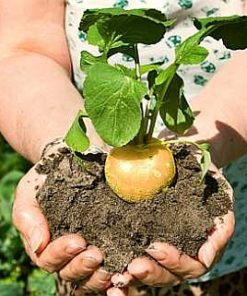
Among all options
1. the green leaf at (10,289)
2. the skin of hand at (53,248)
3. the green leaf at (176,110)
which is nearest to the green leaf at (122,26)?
the green leaf at (176,110)

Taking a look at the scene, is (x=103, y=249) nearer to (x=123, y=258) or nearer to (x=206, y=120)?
(x=123, y=258)

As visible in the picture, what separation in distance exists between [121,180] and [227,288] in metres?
0.63

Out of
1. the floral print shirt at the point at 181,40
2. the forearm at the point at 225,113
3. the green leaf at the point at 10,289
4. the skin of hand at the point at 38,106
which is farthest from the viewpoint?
the green leaf at the point at 10,289

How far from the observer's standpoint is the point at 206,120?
5.07 feet

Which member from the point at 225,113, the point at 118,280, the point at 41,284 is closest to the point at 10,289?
the point at 41,284

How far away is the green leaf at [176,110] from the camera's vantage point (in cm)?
138

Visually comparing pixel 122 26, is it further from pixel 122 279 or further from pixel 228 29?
pixel 122 279

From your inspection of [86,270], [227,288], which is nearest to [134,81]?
[86,270]

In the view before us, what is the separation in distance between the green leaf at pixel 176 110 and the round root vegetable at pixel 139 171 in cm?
8

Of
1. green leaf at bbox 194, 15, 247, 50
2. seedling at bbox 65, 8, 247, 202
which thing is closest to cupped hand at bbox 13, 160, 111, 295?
seedling at bbox 65, 8, 247, 202

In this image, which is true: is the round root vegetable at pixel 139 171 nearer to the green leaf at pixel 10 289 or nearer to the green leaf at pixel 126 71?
the green leaf at pixel 126 71

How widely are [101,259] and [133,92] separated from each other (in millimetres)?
234

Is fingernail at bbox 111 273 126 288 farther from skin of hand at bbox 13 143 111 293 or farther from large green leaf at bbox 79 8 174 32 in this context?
large green leaf at bbox 79 8 174 32

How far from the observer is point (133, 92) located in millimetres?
1249
